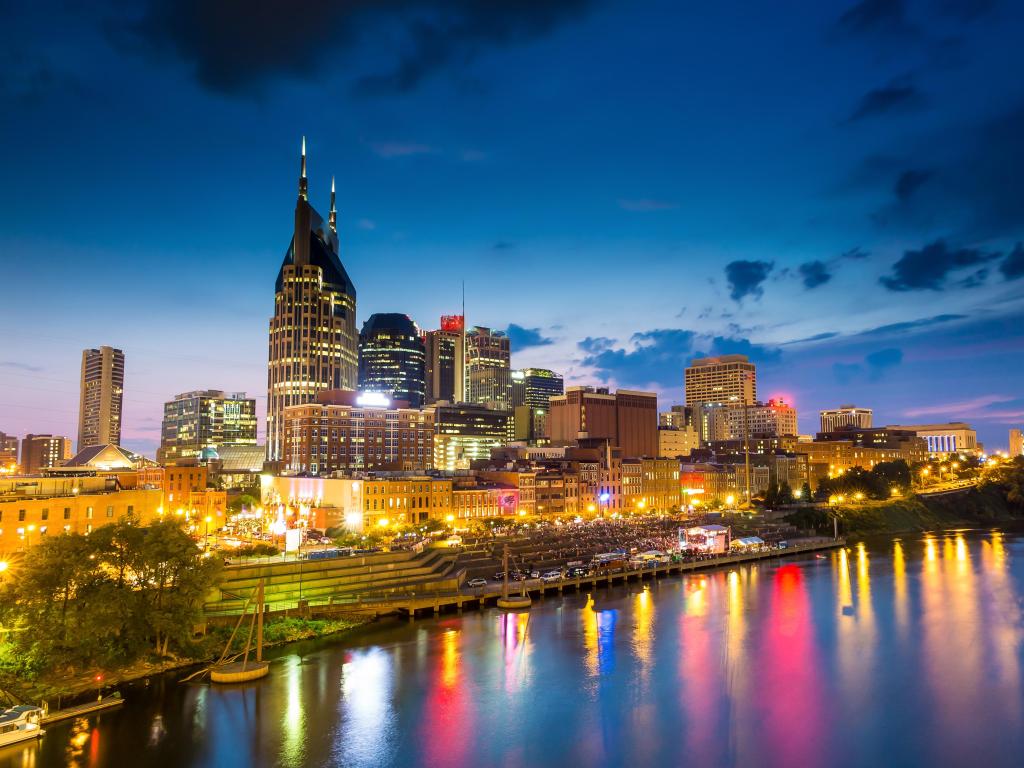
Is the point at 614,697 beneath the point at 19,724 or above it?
beneath

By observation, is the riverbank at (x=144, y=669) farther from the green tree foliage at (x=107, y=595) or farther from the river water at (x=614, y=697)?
the river water at (x=614, y=697)

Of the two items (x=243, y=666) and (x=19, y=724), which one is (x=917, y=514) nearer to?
(x=243, y=666)

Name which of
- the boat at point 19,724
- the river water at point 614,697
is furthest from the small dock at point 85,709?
the boat at point 19,724

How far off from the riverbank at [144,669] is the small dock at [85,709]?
3.02ft

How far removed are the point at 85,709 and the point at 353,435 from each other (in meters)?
124

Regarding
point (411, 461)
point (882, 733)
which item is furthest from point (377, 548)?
point (411, 461)

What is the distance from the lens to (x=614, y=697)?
4266 cm

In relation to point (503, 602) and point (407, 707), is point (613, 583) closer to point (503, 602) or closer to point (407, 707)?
point (503, 602)

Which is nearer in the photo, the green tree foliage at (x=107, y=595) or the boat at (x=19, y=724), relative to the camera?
the boat at (x=19, y=724)

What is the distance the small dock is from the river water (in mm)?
669

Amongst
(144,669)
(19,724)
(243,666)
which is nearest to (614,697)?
(243,666)

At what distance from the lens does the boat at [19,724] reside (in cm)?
3544

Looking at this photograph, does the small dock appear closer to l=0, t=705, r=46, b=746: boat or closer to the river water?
the river water

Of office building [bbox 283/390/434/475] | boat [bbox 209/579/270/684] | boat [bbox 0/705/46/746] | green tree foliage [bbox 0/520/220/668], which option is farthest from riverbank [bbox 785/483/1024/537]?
boat [bbox 0/705/46/746]
